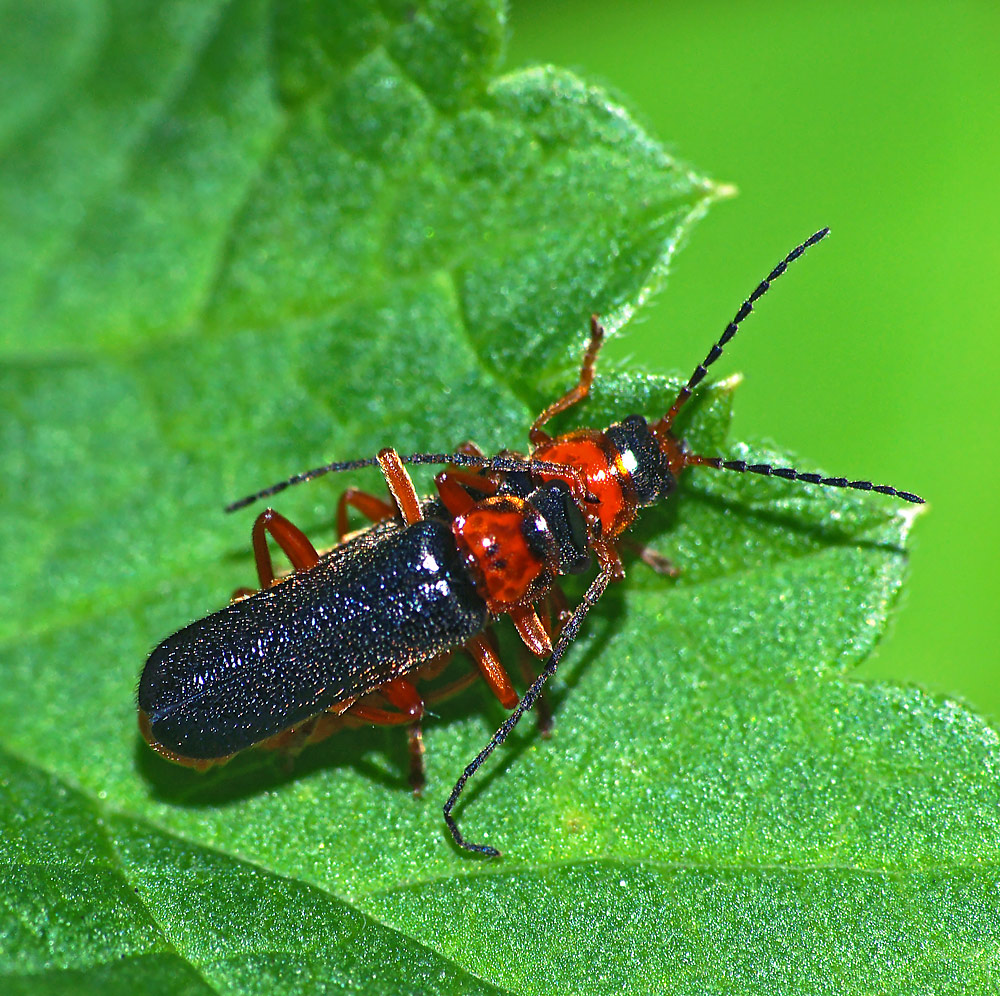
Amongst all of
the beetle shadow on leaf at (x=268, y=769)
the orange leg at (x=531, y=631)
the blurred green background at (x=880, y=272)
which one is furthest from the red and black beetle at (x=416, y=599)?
the blurred green background at (x=880, y=272)

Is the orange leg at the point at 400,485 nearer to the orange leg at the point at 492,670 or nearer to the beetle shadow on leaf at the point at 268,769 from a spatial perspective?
the orange leg at the point at 492,670

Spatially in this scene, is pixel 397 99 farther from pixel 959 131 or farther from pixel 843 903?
pixel 843 903

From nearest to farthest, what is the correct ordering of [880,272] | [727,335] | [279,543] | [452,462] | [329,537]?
[727,335] < [452,462] < [279,543] < [329,537] < [880,272]

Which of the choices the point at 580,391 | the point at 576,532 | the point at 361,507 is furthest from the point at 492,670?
the point at 580,391

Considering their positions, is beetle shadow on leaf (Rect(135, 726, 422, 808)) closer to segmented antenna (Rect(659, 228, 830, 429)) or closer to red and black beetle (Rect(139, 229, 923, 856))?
red and black beetle (Rect(139, 229, 923, 856))

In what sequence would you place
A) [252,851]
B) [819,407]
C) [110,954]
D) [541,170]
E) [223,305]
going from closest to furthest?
[110,954] < [252,851] < [541,170] < [223,305] < [819,407]

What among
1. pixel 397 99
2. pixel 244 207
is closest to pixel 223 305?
pixel 244 207

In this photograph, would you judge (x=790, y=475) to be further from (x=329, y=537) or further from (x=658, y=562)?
(x=329, y=537)
